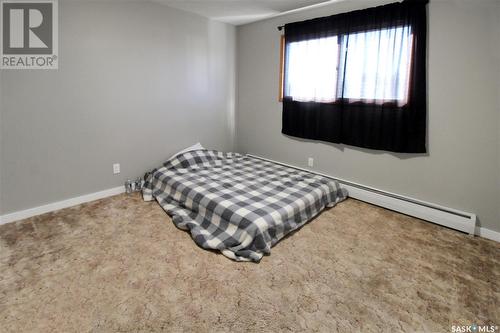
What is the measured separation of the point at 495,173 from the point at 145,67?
3.65 m

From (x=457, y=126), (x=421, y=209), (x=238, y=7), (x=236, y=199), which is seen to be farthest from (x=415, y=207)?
(x=238, y=7)

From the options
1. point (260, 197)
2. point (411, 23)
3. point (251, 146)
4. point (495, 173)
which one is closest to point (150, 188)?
point (260, 197)

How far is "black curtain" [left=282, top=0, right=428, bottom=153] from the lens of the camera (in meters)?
2.53

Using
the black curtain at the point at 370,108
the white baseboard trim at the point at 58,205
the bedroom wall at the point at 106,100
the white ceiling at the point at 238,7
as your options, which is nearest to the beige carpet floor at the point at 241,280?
the white baseboard trim at the point at 58,205

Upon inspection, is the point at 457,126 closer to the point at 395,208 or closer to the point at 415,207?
the point at 415,207

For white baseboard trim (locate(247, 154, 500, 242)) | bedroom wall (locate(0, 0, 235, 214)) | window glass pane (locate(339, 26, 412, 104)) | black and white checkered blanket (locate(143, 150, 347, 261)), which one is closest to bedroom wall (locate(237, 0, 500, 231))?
white baseboard trim (locate(247, 154, 500, 242))

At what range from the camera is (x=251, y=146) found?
4.36 metres

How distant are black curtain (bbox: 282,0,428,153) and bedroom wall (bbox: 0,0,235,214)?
4.28 feet

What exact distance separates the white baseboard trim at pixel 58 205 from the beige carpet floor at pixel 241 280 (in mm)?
92

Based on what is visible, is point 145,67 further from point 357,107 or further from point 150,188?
point 357,107

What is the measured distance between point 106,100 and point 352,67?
2.71 metres

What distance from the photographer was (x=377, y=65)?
2.76 m

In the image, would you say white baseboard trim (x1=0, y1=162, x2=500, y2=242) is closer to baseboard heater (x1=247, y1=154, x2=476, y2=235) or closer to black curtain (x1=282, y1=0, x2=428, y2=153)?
baseboard heater (x1=247, y1=154, x2=476, y2=235)

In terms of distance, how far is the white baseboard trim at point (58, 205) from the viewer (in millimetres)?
2506
